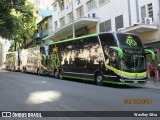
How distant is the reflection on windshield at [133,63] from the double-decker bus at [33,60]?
13.7m

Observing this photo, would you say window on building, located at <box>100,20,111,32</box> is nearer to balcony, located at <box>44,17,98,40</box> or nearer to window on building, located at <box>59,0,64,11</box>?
balcony, located at <box>44,17,98,40</box>

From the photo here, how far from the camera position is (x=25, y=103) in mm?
11414

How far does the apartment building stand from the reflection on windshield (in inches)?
225

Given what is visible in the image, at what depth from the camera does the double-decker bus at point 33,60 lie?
3205 centimetres

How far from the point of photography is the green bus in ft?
61.8

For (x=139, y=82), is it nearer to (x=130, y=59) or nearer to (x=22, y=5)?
(x=130, y=59)

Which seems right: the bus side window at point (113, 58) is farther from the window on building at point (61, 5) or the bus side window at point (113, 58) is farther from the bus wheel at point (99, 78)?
the window on building at point (61, 5)

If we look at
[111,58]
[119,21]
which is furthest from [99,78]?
[119,21]

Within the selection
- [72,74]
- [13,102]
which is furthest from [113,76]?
[13,102]

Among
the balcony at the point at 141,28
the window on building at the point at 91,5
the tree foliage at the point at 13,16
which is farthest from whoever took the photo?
the window on building at the point at 91,5

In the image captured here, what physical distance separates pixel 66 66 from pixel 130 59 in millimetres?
7958

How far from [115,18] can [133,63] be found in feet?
43.6

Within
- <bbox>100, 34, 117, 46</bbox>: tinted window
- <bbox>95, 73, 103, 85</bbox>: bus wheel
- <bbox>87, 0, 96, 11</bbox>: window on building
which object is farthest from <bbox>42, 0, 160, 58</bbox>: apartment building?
<bbox>95, 73, 103, 85</bbox>: bus wheel

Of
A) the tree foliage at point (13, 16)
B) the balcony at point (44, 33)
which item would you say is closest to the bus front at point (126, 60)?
the tree foliage at point (13, 16)
